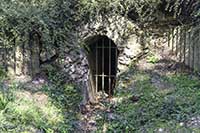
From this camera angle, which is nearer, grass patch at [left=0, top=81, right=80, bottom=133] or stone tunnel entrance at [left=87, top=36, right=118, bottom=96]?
grass patch at [left=0, top=81, right=80, bottom=133]

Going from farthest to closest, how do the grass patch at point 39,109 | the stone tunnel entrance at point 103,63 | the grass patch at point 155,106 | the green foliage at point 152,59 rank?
1. the stone tunnel entrance at point 103,63
2. the green foliage at point 152,59
3. the grass patch at point 155,106
4. the grass patch at point 39,109

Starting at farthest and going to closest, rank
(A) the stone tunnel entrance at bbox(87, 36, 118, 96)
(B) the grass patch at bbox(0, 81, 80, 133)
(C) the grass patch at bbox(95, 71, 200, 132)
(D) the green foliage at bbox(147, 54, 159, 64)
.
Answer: (A) the stone tunnel entrance at bbox(87, 36, 118, 96)
(D) the green foliage at bbox(147, 54, 159, 64)
(C) the grass patch at bbox(95, 71, 200, 132)
(B) the grass patch at bbox(0, 81, 80, 133)

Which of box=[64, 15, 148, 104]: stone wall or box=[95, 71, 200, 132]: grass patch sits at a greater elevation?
box=[64, 15, 148, 104]: stone wall

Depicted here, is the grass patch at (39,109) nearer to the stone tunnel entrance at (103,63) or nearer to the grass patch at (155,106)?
the grass patch at (155,106)

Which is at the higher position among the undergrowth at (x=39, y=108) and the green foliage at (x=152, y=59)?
the green foliage at (x=152, y=59)

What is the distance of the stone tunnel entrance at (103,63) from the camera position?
748cm

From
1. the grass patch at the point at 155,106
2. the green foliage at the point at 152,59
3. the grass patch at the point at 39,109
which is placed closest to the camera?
the grass patch at the point at 39,109

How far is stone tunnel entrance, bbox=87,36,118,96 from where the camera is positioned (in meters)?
7.48

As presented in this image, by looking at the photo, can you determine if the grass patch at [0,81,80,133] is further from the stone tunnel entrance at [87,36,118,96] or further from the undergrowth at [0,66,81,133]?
the stone tunnel entrance at [87,36,118,96]

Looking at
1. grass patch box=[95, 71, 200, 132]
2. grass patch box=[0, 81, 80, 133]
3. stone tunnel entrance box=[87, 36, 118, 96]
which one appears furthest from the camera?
stone tunnel entrance box=[87, 36, 118, 96]

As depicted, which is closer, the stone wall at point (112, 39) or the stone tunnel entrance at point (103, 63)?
the stone wall at point (112, 39)

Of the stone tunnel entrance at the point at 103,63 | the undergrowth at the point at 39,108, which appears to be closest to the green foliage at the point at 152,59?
the stone tunnel entrance at the point at 103,63

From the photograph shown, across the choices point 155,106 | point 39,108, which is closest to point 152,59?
point 155,106

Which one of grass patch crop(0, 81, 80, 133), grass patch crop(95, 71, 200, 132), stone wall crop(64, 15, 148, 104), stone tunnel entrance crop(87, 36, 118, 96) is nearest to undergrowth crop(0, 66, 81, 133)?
grass patch crop(0, 81, 80, 133)
